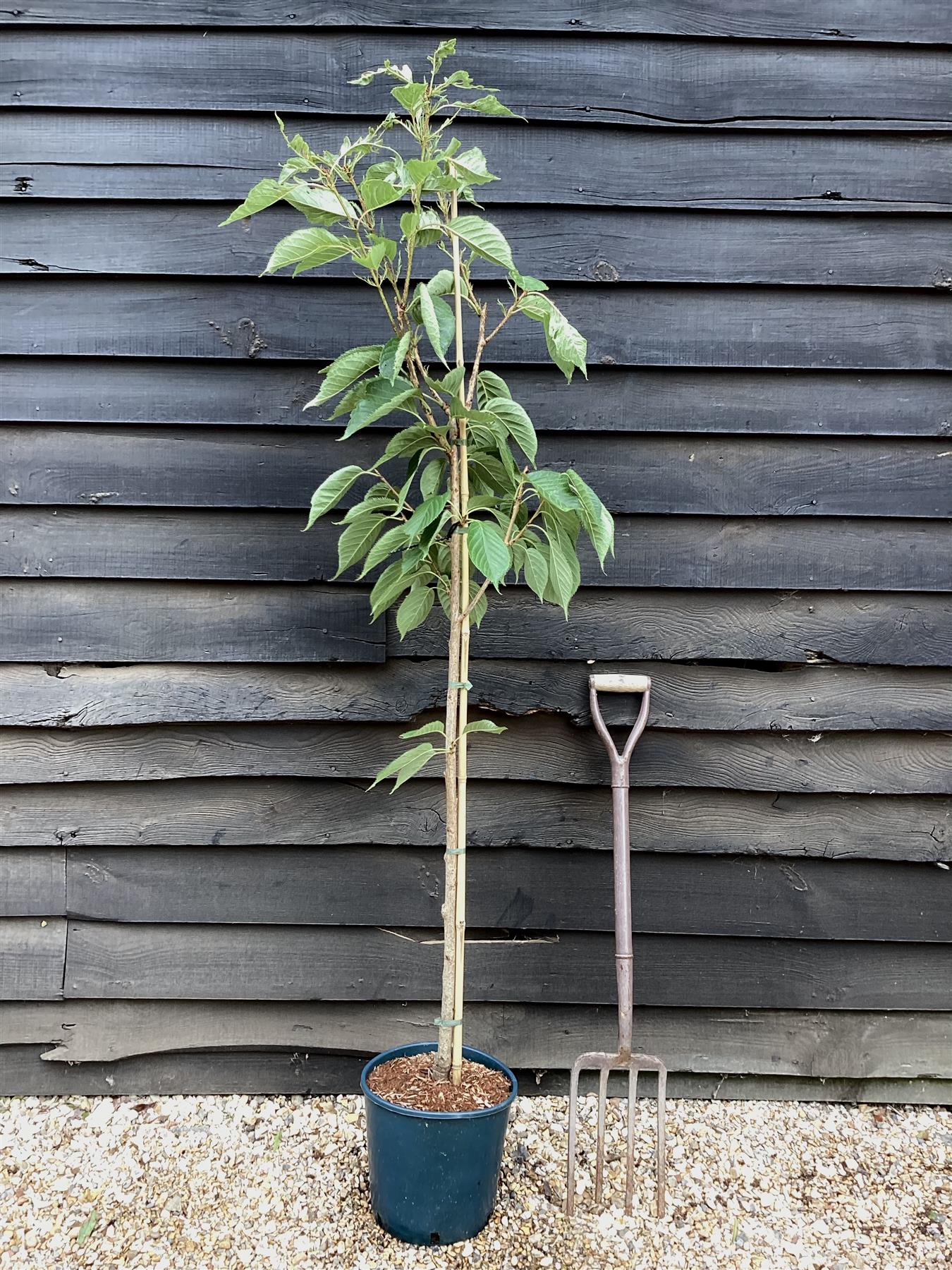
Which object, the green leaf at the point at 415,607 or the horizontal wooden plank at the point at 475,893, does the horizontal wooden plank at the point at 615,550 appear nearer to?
the green leaf at the point at 415,607

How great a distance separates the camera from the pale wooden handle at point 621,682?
1.70m

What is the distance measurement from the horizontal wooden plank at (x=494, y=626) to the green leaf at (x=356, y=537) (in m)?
0.29

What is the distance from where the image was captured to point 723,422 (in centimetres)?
177

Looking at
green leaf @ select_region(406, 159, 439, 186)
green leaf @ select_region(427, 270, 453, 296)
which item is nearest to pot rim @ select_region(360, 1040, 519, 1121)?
green leaf @ select_region(427, 270, 453, 296)

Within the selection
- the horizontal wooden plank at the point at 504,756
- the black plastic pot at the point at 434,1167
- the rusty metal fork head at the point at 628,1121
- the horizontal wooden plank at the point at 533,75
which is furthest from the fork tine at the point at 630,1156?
the horizontal wooden plank at the point at 533,75

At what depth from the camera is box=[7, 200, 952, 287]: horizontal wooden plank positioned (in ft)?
5.67

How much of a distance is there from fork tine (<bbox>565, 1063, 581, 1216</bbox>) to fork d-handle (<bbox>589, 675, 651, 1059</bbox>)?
11 cm

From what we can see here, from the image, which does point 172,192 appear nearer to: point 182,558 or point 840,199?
point 182,558

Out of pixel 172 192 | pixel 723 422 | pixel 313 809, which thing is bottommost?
pixel 313 809

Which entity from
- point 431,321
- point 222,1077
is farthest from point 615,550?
point 222,1077

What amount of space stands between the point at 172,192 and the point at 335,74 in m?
0.41

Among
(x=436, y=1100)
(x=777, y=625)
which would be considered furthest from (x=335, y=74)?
(x=436, y=1100)

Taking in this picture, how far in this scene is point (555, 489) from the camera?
135 cm

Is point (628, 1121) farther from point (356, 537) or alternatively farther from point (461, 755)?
point (356, 537)
